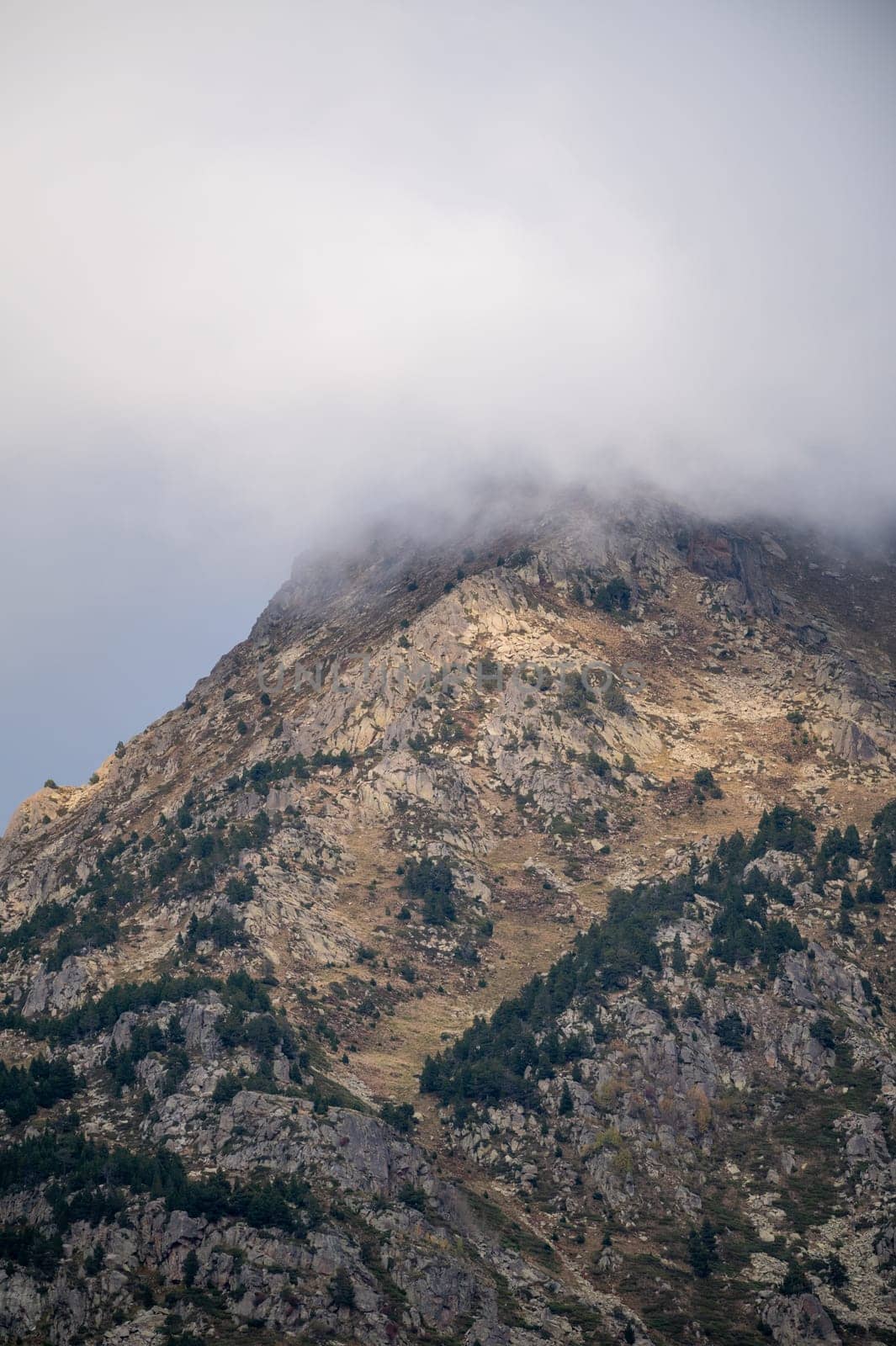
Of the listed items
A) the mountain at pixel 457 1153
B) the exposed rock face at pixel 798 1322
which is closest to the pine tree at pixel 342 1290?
the mountain at pixel 457 1153

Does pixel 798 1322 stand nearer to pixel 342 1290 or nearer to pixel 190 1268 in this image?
pixel 342 1290

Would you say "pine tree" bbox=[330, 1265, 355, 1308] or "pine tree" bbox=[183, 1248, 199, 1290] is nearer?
"pine tree" bbox=[330, 1265, 355, 1308]

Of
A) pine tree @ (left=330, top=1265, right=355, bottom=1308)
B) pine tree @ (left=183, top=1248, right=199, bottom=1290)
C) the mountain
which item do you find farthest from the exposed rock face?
pine tree @ (left=183, top=1248, right=199, bottom=1290)

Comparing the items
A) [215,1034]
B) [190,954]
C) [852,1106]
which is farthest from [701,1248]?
[190,954]

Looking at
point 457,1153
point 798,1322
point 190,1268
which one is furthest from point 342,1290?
point 798,1322

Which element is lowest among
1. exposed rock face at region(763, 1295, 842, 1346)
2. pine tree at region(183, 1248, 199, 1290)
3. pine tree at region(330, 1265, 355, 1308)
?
exposed rock face at region(763, 1295, 842, 1346)

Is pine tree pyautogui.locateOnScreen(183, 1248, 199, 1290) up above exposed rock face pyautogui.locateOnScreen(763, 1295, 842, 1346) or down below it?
above

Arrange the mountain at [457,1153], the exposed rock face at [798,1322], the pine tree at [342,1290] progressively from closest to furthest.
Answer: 1. the pine tree at [342,1290]
2. the exposed rock face at [798,1322]
3. the mountain at [457,1153]

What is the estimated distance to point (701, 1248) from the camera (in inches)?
6329

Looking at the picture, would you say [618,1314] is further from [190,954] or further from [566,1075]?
[190,954]

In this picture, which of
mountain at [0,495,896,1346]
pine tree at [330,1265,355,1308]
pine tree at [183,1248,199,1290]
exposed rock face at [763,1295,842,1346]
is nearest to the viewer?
pine tree at [330,1265,355,1308]

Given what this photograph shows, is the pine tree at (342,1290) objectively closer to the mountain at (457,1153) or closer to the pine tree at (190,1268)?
the mountain at (457,1153)

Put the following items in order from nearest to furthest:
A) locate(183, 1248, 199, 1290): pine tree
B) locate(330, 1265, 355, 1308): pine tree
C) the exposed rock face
Answer: locate(330, 1265, 355, 1308): pine tree → locate(183, 1248, 199, 1290): pine tree → the exposed rock face

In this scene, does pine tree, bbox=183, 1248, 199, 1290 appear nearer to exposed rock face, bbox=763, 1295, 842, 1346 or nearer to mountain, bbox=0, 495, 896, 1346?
mountain, bbox=0, 495, 896, 1346
